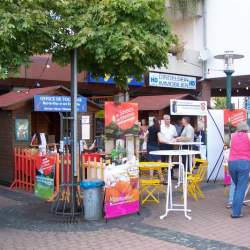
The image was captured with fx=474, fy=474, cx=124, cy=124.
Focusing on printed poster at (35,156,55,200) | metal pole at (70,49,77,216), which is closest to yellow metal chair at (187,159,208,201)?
metal pole at (70,49,77,216)

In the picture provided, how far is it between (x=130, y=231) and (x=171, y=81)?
42.9 ft

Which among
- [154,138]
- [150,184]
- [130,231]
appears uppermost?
[154,138]

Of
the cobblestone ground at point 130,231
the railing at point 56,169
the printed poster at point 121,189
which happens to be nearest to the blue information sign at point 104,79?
the railing at point 56,169

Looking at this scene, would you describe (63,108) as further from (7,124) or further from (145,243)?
(145,243)

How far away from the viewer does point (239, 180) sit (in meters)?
8.21

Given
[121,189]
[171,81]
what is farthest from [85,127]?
[171,81]

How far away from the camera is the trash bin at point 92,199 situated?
26.4 ft

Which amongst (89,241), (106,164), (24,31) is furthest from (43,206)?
(24,31)

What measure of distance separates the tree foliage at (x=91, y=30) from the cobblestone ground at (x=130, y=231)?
2639 millimetres

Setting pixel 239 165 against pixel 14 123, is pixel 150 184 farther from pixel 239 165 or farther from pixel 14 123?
pixel 14 123

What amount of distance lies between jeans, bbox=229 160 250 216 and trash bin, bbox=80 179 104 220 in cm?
230

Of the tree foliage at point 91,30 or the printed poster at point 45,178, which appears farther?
the printed poster at point 45,178

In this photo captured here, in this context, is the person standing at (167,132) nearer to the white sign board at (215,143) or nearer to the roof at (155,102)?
the white sign board at (215,143)

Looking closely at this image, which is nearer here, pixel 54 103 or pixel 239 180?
pixel 239 180
